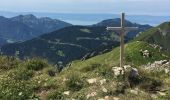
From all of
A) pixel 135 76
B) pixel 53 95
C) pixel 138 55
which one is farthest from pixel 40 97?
pixel 138 55

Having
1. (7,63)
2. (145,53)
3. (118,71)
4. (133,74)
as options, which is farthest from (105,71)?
(145,53)

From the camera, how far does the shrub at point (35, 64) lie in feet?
84.4

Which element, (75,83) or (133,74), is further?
(133,74)

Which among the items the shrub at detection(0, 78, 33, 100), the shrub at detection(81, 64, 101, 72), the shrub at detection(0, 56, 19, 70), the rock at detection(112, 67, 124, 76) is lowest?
the shrub at detection(0, 78, 33, 100)

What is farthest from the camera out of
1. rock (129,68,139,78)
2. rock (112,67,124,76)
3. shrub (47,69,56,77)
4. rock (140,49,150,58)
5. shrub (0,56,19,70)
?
rock (140,49,150,58)

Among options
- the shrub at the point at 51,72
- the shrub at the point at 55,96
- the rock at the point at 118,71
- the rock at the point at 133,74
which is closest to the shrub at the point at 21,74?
the shrub at the point at 51,72

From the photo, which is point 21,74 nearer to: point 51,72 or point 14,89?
point 51,72

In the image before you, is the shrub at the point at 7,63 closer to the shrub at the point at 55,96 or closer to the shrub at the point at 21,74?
the shrub at the point at 21,74

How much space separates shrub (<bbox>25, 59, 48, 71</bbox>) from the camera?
2572 cm

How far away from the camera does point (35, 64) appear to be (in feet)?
85.0

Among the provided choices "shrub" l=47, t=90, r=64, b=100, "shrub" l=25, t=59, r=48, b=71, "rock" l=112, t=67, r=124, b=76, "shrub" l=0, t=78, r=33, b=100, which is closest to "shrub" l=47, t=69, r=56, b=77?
"shrub" l=25, t=59, r=48, b=71

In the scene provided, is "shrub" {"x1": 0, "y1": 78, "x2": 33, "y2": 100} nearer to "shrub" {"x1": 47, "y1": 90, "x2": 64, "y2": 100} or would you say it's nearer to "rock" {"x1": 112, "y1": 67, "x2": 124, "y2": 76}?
"shrub" {"x1": 47, "y1": 90, "x2": 64, "y2": 100}

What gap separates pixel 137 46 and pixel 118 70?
168008 mm

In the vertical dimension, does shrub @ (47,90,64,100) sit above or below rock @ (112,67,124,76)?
below
